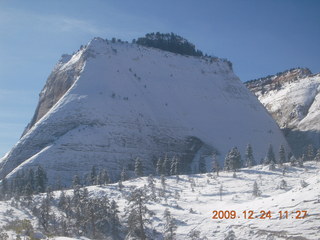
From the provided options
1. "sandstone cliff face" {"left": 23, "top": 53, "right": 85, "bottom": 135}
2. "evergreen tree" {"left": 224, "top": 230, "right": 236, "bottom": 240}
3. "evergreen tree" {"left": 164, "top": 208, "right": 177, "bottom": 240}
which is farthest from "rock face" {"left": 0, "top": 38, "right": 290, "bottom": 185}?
"evergreen tree" {"left": 224, "top": 230, "right": 236, "bottom": 240}

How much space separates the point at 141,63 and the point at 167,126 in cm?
2851

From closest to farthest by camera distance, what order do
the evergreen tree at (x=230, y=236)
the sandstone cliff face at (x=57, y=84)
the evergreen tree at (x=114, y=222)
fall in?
the evergreen tree at (x=230, y=236) → the evergreen tree at (x=114, y=222) → the sandstone cliff face at (x=57, y=84)

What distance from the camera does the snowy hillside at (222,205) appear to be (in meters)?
40.9

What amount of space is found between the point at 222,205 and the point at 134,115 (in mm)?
70186

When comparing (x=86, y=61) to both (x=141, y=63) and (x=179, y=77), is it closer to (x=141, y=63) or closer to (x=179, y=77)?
(x=141, y=63)

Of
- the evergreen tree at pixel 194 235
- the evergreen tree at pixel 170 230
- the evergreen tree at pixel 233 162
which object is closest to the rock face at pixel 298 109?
the evergreen tree at pixel 233 162

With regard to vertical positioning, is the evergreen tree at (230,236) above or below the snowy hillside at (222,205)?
below

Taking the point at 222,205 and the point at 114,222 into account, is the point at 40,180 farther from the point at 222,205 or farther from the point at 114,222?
the point at 222,205

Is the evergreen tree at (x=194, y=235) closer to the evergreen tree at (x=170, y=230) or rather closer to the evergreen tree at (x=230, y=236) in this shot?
the evergreen tree at (x=170, y=230)

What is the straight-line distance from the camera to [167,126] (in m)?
128

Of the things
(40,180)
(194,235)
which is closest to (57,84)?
(40,180)

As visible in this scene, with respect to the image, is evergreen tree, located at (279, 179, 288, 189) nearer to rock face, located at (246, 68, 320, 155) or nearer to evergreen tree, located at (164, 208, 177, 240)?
evergreen tree, located at (164, 208, 177, 240)

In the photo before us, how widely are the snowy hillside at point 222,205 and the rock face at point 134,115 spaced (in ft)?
98.3
